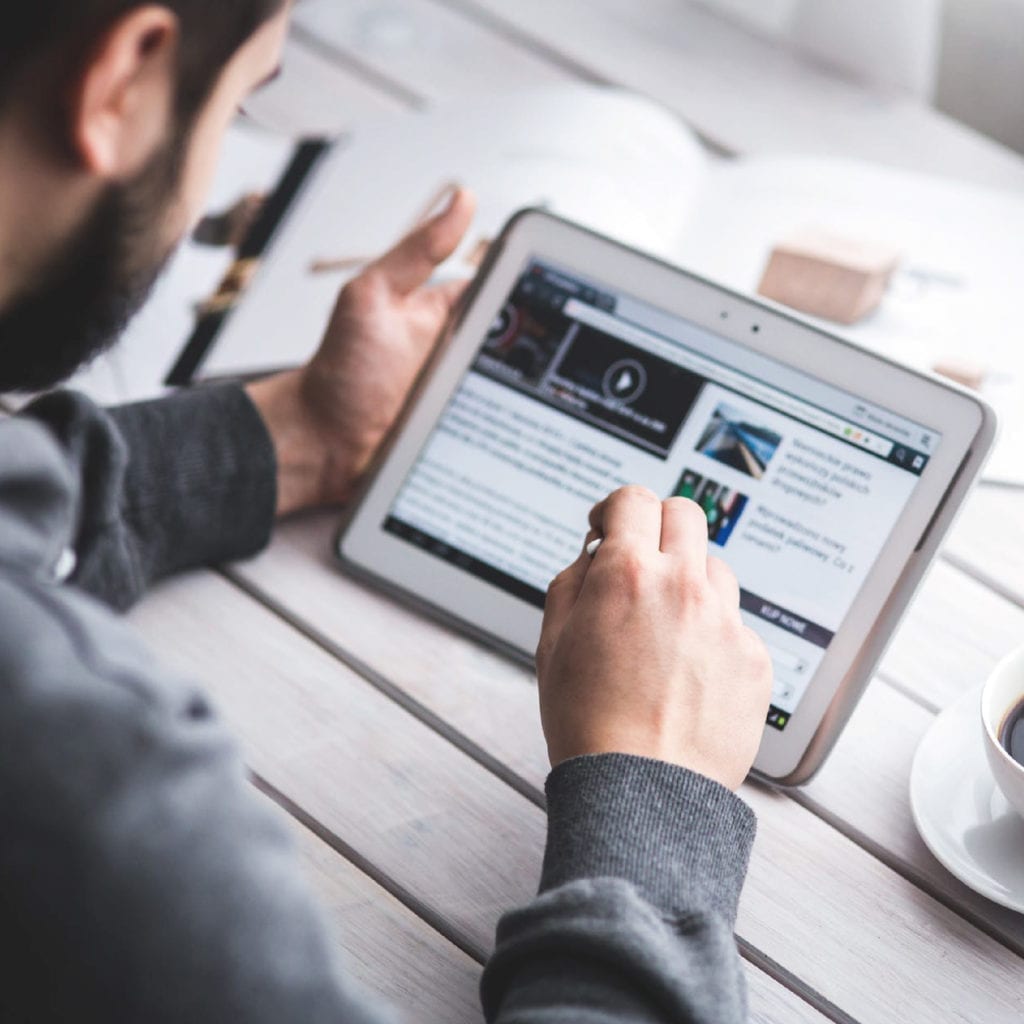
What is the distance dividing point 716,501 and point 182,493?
31 centimetres

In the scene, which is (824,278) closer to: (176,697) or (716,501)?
(716,501)

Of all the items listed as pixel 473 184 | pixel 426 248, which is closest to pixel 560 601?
pixel 426 248

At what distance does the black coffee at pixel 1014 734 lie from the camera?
62 cm

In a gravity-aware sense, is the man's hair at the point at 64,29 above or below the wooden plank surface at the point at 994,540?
below

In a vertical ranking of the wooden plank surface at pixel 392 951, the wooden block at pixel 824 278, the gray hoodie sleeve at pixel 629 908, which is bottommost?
the wooden plank surface at pixel 392 951

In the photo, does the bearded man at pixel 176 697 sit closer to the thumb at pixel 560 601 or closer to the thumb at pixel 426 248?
the thumb at pixel 560 601

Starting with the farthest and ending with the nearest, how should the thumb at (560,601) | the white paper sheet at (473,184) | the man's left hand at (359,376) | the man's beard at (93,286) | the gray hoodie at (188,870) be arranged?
1. the white paper sheet at (473,184)
2. the man's left hand at (359,376)
3. the thumb at (560,601)
4. the man's beard at (93,286)
5. the gray hoodie at (188,870)

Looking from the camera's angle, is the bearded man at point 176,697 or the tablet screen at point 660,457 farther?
the tablet screen at point 660,457

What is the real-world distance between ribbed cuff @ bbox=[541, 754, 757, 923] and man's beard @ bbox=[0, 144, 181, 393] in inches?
11.5

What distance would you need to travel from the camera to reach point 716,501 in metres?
0.72

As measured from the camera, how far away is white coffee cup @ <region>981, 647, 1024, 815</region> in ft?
1.96

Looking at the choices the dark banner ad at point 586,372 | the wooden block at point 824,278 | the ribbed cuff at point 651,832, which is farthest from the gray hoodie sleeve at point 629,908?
the wooden block at point 824,278

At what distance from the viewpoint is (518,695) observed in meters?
0.74

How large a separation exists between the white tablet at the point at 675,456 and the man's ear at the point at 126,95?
0.30 m
